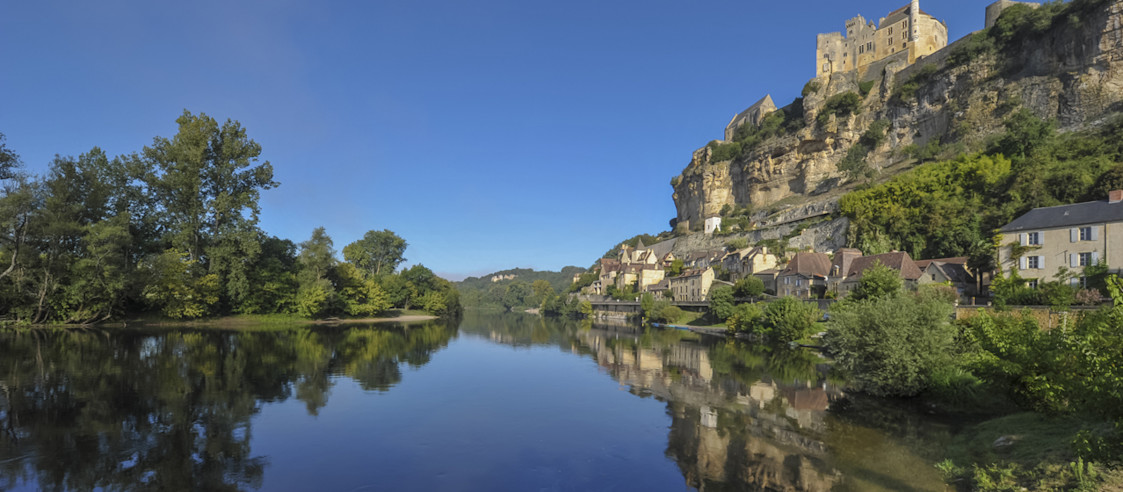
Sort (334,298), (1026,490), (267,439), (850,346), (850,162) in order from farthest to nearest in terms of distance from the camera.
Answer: (850,162) < (334,298) < (850,346) < (267,439) < (1026,490)

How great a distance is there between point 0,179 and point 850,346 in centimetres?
5105

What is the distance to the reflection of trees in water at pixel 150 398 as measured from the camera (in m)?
11.1

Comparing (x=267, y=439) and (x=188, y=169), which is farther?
(x=188, y=169)

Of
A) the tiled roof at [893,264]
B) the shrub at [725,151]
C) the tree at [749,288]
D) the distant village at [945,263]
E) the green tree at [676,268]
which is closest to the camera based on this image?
the distant village at [945,263]

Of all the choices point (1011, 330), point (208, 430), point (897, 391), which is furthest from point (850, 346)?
point (208, 430)

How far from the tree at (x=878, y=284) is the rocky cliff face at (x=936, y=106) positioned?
3411cm

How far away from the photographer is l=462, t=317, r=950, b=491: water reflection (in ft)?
39.7

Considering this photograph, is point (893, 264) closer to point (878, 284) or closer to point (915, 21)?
point (878, 284)

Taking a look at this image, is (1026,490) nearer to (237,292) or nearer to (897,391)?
(897,391)

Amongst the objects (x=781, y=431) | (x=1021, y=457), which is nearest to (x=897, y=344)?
(x=781, y=431)

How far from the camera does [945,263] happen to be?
42.0 meters

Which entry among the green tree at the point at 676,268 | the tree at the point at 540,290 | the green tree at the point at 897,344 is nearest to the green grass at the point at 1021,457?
the green tree at the point at 897,344

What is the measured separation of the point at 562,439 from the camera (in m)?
15.5

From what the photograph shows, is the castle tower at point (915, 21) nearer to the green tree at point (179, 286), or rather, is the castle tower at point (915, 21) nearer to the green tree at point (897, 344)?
the green tree at point (897, 344)
